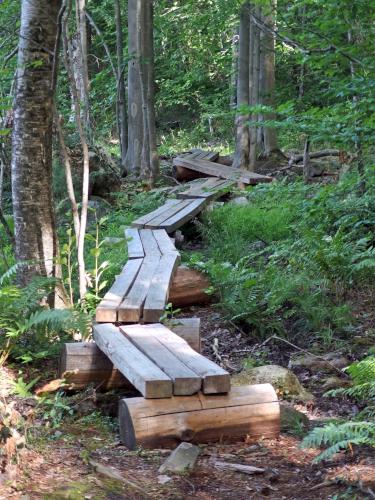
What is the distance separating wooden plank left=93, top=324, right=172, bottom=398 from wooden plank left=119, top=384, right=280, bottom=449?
0.09 metres

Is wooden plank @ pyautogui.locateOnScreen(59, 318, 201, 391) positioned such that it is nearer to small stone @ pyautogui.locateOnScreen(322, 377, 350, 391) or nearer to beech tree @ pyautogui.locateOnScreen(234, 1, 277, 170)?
small stone @ pyautogui.locateOnScreen(322, 377, 350, 391)

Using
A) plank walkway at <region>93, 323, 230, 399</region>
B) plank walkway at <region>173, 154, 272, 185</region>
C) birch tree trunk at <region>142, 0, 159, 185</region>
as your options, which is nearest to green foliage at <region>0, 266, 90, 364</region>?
plank walkway at <region>93, 323, 230, 399</region>

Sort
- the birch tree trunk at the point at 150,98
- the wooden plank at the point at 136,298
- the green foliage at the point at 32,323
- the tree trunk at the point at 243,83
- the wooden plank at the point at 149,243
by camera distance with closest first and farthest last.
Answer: the green foliage at the point at 32,323 → the wooden plank at the point at 136,298 → the wooden plank at the point at 149,243 → the birch tree trunk at the point at 150,98 → the tree trunk at the point at 243,83

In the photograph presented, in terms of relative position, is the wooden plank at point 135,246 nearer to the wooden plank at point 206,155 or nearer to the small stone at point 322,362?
the small stone at point 322,362

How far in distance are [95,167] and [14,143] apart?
7666mm

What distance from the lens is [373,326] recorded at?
21.7 ft

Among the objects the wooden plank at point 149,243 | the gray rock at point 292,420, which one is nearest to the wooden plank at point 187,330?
the gray rock at point 292,420

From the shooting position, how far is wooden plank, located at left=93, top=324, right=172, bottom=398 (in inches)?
158

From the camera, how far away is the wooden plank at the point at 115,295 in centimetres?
551

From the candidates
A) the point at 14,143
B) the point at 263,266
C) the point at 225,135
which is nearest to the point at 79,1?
the point at 14,143

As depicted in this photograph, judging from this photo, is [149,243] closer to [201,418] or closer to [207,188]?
[207,188]

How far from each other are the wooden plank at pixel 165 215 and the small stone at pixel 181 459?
640 centimetres

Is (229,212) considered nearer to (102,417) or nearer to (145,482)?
(102,417)

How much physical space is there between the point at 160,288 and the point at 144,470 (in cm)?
280
